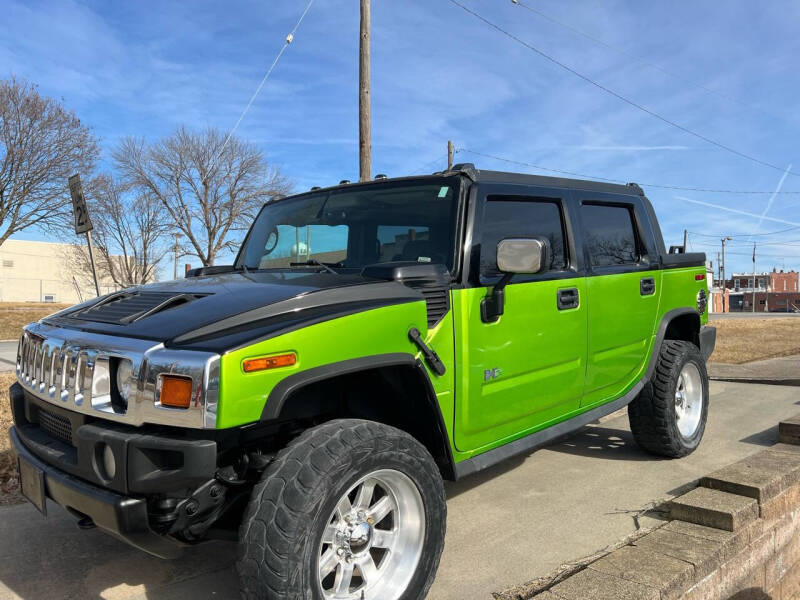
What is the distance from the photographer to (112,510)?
206 cm

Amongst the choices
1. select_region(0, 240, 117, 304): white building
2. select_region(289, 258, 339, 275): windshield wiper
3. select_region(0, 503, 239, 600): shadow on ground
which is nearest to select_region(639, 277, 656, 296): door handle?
select_region(289, 258, 339, 275): windshield wiper

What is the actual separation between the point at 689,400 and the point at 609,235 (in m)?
1.69

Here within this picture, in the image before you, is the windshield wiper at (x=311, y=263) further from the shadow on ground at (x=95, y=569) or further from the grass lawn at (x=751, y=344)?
the grass lawn at (x=751, y=344)

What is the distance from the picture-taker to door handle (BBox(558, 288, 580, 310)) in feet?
11.6

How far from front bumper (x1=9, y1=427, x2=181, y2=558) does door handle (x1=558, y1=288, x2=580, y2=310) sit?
7.76ft

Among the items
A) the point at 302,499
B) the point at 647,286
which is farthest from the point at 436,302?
the point at 647,286

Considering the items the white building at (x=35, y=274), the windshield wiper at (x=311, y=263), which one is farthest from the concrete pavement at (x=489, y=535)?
the white building at (x=35, y=274)

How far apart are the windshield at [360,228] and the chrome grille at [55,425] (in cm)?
142

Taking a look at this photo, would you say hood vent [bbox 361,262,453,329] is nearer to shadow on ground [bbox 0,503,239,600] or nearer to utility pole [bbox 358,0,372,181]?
shadow on ground [bbox 0,503,239,600]

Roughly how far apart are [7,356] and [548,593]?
12809 mm

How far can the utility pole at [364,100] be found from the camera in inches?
429

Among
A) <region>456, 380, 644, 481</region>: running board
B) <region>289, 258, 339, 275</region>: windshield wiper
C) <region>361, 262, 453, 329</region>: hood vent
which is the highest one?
<region>289, 258, 339, 275</region>: windshield wiper

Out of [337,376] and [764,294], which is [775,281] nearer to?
[764,294]

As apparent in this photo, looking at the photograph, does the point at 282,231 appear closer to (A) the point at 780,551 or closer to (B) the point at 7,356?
(A) the point at 780,551
